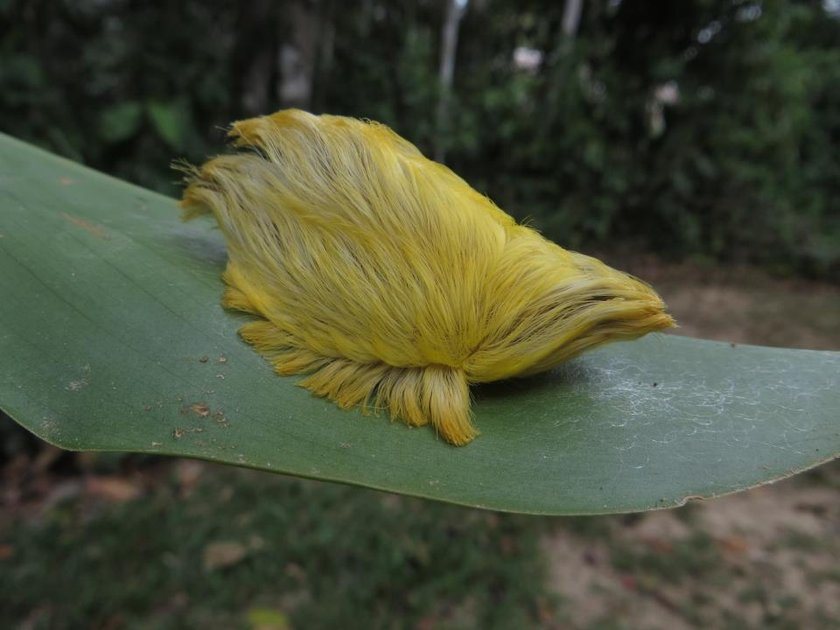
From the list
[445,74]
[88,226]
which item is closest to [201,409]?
[88,226]

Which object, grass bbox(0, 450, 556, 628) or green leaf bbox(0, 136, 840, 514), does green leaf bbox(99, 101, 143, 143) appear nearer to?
grass bbox(0, 450, 556, 628)

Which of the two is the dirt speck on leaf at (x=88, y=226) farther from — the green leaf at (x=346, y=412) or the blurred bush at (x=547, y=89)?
the blurred bush at (x=547, y=89)

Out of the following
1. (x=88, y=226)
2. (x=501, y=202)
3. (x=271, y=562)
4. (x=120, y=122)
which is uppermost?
(x=88, y=226)

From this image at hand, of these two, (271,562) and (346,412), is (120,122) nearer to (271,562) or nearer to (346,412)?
(271,562)

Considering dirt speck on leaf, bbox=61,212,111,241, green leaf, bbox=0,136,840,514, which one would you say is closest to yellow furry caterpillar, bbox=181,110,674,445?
green leaf, bbox=0,136,840,514

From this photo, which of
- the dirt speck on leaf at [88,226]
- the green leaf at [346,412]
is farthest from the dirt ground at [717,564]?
the dirt speck on leaf at [88,226]

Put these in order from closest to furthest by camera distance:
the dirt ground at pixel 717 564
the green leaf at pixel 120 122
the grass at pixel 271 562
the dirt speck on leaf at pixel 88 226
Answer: the dirt speck on leaf at pixel 88 226, the grass at pixel 271 562, the dirt ground at pixel 717 564, the green leaf at pixel 120 122

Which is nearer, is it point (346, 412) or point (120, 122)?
point (346, 412)
